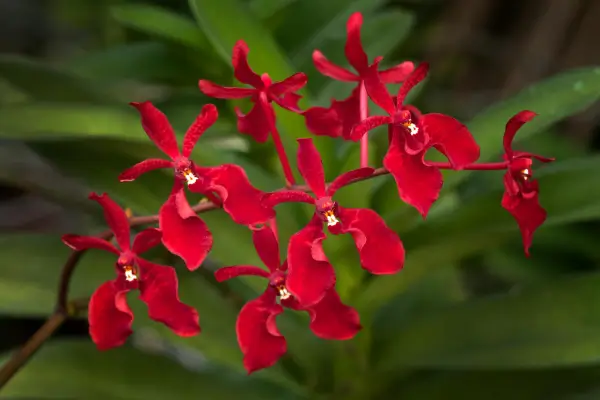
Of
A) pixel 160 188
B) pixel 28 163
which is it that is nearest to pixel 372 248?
pixel 160 188

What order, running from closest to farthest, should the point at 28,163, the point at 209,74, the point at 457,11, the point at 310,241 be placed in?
the point at 310,241 → the point at 209,74 → the point at 28,163 → the point at 457,11

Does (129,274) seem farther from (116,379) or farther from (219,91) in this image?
(116,379)

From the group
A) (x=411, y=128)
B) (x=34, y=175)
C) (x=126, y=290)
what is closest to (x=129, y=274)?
(x=126, y=290)

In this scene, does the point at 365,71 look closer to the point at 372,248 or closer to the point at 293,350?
the point at 372,248

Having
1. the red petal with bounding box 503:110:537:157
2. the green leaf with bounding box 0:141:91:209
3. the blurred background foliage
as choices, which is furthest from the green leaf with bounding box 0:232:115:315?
the red petal with bounding box 503:110:537:157

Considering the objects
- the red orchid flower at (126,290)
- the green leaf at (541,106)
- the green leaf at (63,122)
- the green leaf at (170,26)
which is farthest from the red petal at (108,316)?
the green leaf at (170,26)

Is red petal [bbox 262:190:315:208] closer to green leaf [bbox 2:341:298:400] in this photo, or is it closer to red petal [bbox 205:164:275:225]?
red petal [bbox 205:164:275:225]
